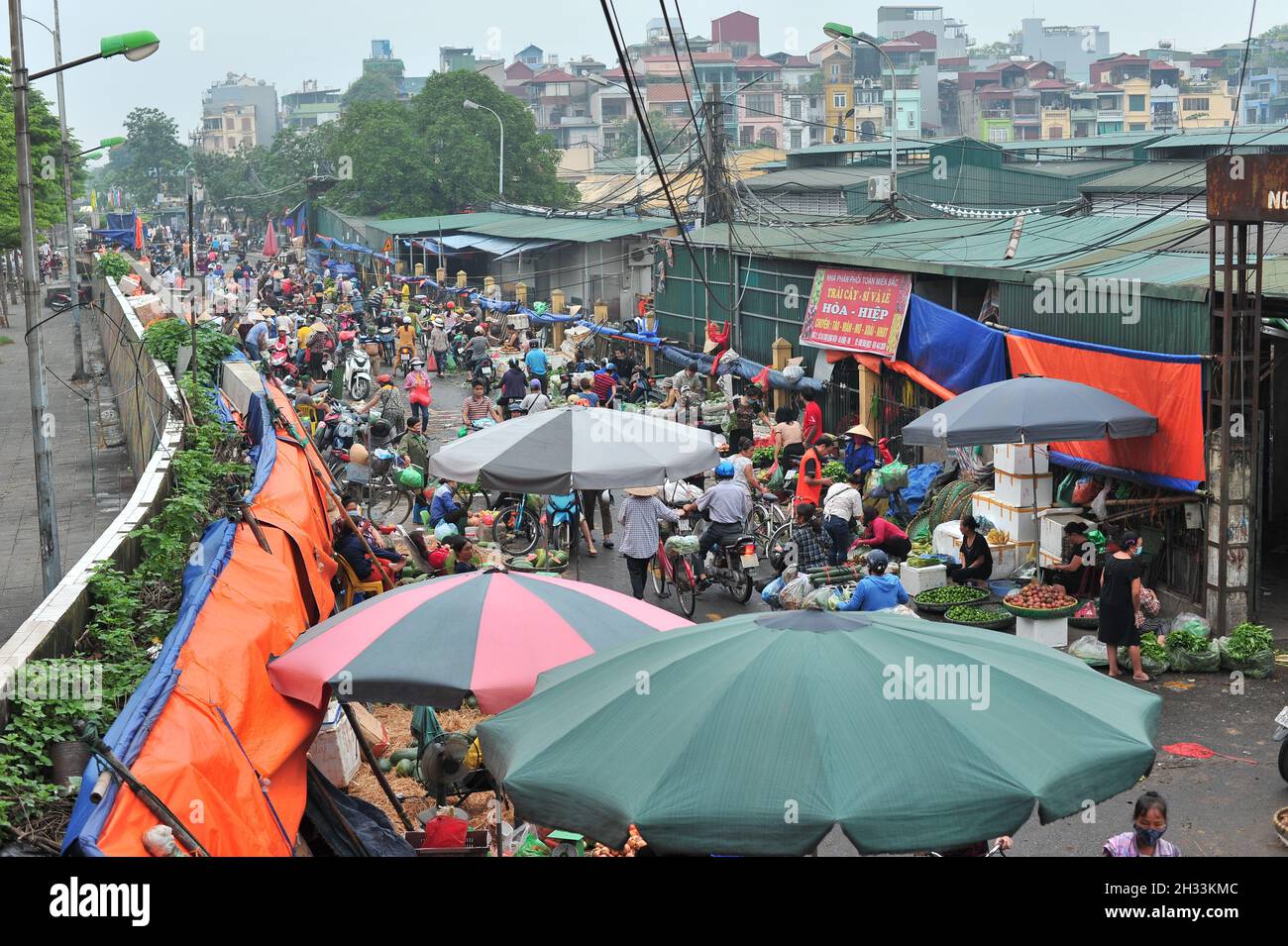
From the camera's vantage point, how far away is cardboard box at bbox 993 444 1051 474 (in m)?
14.9

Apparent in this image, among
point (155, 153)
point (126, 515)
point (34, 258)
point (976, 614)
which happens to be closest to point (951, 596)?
point (976, 614)

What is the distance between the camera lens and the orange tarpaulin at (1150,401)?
1295 cm

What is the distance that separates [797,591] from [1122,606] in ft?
10.0

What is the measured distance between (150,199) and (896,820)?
5317 inches

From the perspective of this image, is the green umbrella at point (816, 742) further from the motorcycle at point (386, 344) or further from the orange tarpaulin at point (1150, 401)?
the motorcycle at point (386, 344)

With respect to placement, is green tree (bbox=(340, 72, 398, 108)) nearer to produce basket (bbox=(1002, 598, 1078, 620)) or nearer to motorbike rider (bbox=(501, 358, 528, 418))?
motorbike rider (bbox=(501, 358, 528, 418))

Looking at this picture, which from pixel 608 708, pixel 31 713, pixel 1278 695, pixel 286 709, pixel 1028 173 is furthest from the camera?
pixel 1028 173

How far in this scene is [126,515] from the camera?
37.9ft

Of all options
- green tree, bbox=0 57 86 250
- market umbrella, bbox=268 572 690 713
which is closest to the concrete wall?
market umbrella, bbox=268 572 690 713

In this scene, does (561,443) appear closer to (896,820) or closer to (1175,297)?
(1175,297)

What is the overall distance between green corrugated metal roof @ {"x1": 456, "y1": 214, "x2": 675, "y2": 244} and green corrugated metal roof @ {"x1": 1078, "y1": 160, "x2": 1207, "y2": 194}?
11675 mm

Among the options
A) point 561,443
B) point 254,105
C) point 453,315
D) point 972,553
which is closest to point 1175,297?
point 972,553

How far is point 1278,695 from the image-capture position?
1134cm

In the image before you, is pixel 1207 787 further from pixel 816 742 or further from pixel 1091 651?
pixel 816 742
